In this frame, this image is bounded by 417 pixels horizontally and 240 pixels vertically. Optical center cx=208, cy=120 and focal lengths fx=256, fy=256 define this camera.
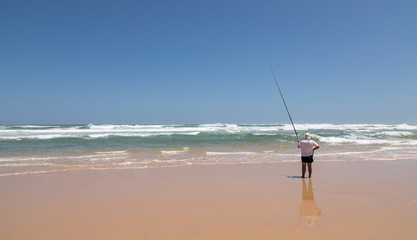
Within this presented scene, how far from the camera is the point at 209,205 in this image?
14.3ft

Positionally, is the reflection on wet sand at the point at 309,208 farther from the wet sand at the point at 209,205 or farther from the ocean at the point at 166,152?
the ocean at the point at 166,152

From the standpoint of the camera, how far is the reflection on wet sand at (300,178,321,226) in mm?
3750

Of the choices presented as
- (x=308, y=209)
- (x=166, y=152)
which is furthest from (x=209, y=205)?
(x=166, y=152)

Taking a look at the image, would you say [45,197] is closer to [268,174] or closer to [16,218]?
[16,218]

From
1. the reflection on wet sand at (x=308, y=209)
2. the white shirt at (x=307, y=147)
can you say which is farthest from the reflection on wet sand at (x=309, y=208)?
the white shirt at (x=307, y=147)

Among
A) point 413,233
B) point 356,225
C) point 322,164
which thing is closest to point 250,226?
point 356,225

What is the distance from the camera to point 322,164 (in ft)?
28.3

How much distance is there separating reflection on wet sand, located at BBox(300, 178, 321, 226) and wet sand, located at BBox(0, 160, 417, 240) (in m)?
0.01

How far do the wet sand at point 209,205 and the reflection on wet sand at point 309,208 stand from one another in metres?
0.01

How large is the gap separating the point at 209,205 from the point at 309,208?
165 centimetres

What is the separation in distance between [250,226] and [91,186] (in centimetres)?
386

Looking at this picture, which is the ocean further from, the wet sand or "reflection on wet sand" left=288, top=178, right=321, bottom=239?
"reflection on wet sand" left=288, top=178, right=321, bottom=239

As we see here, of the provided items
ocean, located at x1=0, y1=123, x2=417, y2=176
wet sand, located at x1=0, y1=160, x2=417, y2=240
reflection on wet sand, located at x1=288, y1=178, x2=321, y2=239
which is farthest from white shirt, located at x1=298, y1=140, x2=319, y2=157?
ocean, located at x1=0, y1=123, x2=417, y2=176

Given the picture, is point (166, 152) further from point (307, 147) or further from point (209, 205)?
point (209, 205)
